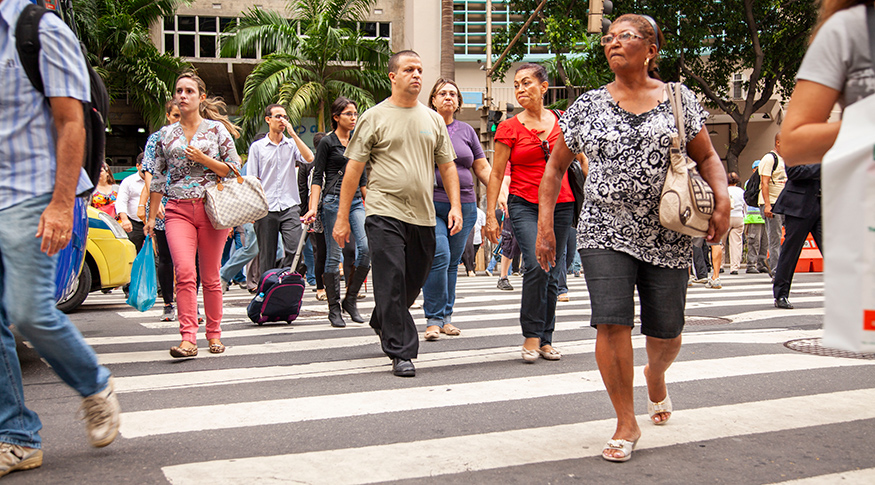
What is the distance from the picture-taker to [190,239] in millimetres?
5891

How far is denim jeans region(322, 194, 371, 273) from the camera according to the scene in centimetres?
776

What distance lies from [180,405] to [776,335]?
4903 mm

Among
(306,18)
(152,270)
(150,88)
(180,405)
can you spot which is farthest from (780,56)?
(180,405)

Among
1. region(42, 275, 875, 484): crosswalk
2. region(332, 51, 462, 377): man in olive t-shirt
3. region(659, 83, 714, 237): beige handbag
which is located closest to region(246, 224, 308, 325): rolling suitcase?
region(42, 275, 875, 484): crosswalk

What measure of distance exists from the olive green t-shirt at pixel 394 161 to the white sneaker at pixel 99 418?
94.7 inches

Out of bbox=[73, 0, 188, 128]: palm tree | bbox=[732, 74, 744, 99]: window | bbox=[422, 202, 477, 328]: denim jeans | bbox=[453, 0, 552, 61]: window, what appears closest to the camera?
bbox=[422, 202, 477, 328]: denim jeans

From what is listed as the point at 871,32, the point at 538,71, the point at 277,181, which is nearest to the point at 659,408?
the point at 871,32

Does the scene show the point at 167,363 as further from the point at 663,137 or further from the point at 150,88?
the point at 150,88

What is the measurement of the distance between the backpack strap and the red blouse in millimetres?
3358

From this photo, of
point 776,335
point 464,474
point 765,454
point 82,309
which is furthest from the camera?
point 82,309

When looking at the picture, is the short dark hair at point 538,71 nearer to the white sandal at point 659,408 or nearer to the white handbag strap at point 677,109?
the white handbag strap at point 677,109

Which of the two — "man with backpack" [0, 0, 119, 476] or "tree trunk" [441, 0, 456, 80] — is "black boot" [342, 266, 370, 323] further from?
Answer: "tree trunk" [441, 0, 456, 80]

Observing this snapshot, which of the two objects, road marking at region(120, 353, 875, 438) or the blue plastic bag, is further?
the blue plastic bag

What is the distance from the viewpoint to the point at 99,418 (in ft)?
10.9
